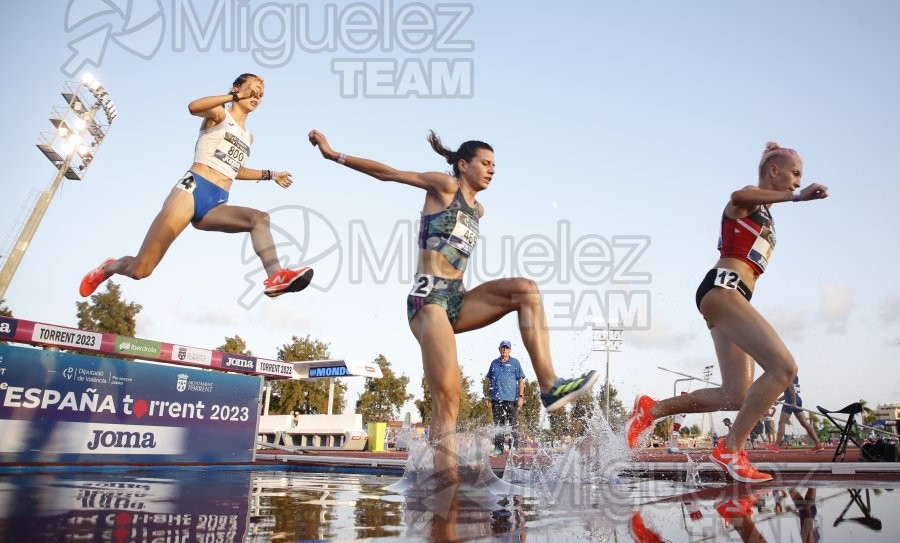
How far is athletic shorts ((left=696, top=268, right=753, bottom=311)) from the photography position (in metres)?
5.05

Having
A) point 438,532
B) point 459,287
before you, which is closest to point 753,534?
point 438,532

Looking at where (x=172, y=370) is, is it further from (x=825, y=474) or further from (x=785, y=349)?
(x=825, y=474)

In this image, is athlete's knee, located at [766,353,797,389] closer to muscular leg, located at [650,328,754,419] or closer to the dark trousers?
muscular leg, located at [650,328,754,419]

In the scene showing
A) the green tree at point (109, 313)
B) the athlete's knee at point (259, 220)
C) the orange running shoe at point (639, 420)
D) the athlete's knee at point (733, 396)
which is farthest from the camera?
the green tree at point (109, 313)

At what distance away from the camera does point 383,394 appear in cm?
4656

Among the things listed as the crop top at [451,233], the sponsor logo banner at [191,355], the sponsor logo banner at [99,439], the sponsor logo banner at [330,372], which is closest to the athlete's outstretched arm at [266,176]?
the crop top at [451,233]

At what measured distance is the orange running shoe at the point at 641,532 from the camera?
2.22 meters

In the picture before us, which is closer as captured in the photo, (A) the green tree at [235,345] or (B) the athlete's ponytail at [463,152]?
(B) the athlete's ponytail at [463,152]

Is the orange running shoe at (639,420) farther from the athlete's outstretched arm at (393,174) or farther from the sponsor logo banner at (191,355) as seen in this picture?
the sponsor logo banner at (191,355)

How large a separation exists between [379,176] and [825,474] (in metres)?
5.81

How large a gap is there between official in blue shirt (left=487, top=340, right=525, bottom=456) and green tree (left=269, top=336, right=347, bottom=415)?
31.3m

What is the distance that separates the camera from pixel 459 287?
14.8 ft

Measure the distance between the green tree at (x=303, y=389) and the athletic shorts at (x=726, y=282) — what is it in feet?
120

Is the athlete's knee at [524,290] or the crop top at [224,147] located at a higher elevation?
the crop top at [224,147]
